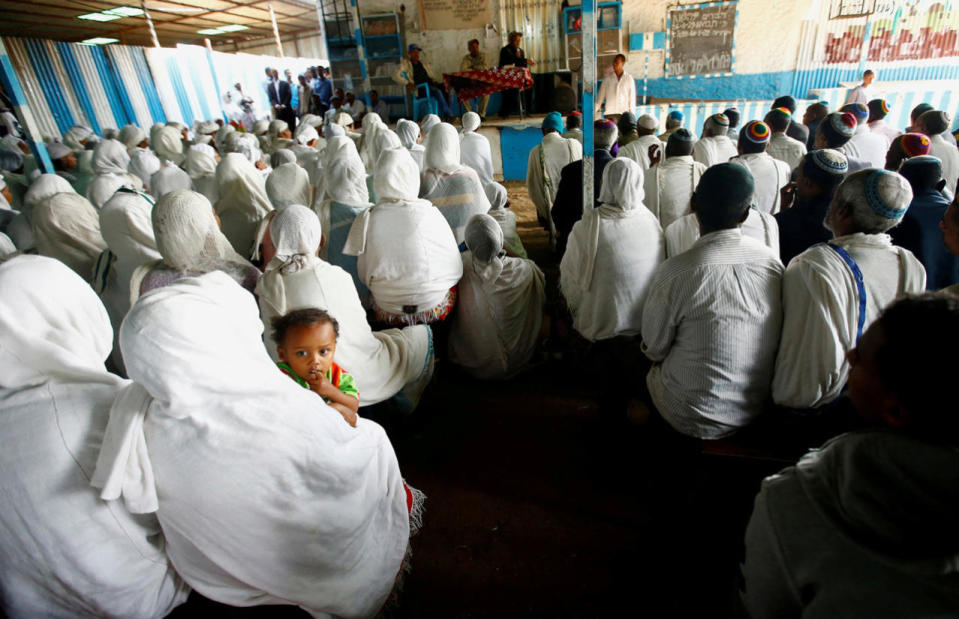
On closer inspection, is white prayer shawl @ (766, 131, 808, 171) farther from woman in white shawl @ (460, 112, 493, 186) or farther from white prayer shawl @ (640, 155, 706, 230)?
woman in white shawl @ (460, 112, 493, 186)

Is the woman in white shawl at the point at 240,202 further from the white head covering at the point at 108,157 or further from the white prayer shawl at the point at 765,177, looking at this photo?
the white prayer shawl at the point at 765,177

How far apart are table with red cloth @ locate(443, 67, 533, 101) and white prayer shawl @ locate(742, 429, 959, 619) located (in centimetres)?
878

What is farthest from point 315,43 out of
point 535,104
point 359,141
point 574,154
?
point 574,154

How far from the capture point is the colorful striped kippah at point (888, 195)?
1.59 m

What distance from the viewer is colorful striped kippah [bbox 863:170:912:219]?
1.59 m

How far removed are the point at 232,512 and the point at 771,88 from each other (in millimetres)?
11785

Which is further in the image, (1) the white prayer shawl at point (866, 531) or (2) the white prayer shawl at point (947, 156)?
(2) the white prayer shawl at point (947, 156)

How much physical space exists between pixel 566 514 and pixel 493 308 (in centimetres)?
128

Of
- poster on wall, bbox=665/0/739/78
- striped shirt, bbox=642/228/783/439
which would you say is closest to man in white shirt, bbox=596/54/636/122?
poster on wall, bbox=665/0/739/78

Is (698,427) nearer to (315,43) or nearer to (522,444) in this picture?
(522,444)

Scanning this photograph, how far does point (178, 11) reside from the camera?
10531 millimetres

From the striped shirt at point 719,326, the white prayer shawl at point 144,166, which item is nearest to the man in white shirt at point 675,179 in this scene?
the striped shirt at point 719,326

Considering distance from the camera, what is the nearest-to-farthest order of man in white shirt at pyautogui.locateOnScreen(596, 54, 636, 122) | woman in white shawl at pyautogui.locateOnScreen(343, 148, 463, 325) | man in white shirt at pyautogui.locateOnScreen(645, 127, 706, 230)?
woman in white shawl at pyautogui.locateOnScreen(343, 148, 463, 325)
man in white shirt at pyautogui.locateOnScreen(645, 127, 706, 230)
man in white shirt at pyautogui.locateOnScreen(596, 54, 636, 122)

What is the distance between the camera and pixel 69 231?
2.91 metres
